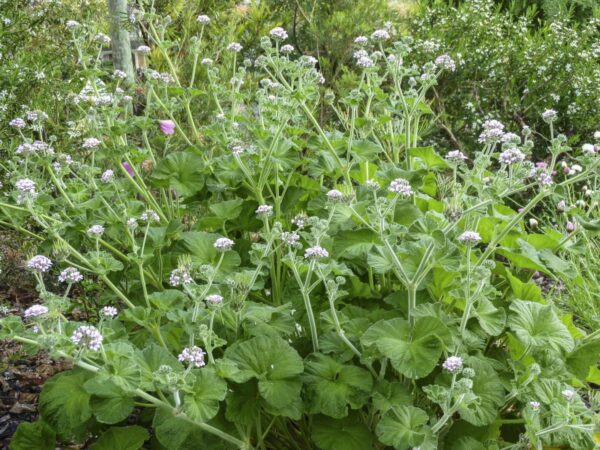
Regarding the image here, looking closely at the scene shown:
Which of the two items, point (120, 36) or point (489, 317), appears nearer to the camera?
point (489, 317)

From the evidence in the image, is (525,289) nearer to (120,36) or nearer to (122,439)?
(122,439)

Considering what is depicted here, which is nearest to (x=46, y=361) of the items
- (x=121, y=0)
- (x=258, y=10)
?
(x=121, y=0)

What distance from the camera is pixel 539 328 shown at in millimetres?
2096

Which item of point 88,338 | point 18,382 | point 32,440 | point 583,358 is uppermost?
point 88,338

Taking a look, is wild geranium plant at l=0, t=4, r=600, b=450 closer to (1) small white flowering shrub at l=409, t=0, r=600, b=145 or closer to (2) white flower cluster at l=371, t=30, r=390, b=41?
(2) white flower cluster at l=371, t=30, r=390, b=41

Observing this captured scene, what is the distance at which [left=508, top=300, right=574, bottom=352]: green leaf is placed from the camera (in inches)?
79.9

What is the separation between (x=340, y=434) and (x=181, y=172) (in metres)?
1.23

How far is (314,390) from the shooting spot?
203cm

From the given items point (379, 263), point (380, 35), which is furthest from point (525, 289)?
point (380, 35)

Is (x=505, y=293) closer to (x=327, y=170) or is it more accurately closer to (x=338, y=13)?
(x=327, y=170)

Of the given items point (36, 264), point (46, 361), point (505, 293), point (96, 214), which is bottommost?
point (46, 361)

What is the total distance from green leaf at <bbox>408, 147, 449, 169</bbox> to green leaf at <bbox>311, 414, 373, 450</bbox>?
112 centimetres

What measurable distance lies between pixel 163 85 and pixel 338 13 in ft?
11.1

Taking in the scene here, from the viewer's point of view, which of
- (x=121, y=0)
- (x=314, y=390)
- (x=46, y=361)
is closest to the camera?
(x=314, y=390)
